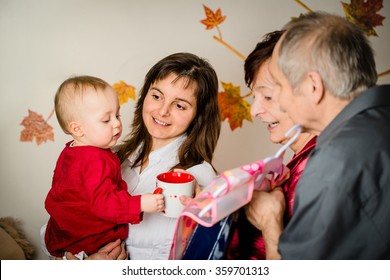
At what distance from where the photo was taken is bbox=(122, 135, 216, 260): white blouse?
57.3 inches

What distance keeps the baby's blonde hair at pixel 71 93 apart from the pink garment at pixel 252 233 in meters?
0.66

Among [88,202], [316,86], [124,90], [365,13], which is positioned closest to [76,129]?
[88,202]

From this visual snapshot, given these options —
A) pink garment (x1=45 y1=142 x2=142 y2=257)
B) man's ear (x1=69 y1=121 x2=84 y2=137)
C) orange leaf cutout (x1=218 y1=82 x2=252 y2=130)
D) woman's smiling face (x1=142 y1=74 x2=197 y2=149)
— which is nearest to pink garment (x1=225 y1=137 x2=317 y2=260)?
pink garment (x1=45 y1=142 x2=142 y2=257)

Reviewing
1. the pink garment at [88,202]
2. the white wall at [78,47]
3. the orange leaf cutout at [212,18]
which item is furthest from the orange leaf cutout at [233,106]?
the pink garment at [88,202]

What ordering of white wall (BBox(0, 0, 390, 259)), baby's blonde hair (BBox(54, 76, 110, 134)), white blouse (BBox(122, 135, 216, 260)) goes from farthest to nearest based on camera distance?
white wall (BBox(0, 0, 390, 259))
white blouse (BBox(122, 135, 216, 260))
baby's blonde hair (BBox(54, 76, 110, 134))

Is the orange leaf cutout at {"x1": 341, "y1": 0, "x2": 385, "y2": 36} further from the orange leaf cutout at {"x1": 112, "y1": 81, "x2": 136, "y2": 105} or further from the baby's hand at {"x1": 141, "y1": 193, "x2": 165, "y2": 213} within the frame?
the baby's hand at {"x1": 141, "y1": 193, "x2": 165, "y2": 213}

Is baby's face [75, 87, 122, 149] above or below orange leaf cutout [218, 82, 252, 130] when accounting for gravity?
above

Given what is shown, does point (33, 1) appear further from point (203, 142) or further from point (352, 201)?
point (352, 201)

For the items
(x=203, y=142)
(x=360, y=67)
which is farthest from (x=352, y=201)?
(x=203, y=142)

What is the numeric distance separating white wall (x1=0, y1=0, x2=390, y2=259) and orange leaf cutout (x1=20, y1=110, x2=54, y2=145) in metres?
0.03

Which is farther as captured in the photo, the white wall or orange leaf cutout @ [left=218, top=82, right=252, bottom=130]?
orange leaf cutout @ [left=218, top=82, right=252, bottom=130]

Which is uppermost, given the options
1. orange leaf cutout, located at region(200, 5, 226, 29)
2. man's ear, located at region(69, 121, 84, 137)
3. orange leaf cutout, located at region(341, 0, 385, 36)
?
orange leaf cutout, located at region(200, 5, 226, 29)

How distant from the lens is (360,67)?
902 millimetres

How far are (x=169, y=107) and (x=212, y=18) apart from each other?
1.04 metres
